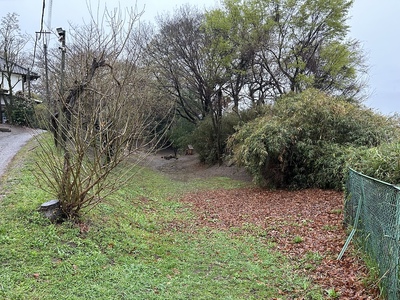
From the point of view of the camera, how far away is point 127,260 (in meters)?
4.48

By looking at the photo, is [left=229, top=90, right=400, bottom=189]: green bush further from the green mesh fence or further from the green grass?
the green mesh fence

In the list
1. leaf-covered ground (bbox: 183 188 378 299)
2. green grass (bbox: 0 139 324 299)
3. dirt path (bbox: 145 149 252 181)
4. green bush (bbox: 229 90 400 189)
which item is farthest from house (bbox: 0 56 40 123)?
green grass (bbox: 0 139 324 299)

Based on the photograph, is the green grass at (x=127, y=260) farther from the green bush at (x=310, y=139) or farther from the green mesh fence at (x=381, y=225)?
the green bush at (x=310, y=139)

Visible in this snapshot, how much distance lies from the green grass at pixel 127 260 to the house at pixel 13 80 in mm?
22643

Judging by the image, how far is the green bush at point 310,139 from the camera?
10203 mm

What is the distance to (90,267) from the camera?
4.00 meters

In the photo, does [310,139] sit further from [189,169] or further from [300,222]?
[189,169]

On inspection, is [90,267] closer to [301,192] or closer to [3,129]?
[301,192]

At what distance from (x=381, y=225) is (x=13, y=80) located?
31.3m

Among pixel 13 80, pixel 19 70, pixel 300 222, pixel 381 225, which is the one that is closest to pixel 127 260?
pixel 381 225

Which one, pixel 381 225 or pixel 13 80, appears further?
pixel 13 80

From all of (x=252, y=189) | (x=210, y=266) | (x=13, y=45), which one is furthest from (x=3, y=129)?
(x=210, y=266)

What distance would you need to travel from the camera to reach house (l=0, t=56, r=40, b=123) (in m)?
25.2

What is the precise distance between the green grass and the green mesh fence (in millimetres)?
853
